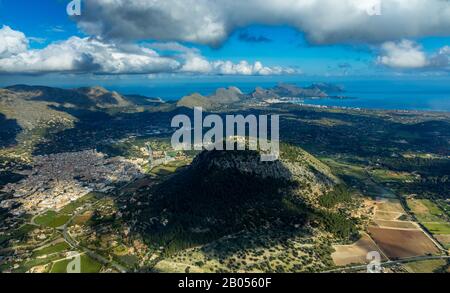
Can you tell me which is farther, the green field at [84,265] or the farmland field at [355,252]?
the farmland field at [355,252]

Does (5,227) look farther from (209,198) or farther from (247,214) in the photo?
(247,214)

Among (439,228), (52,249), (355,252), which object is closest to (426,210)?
(439,228)

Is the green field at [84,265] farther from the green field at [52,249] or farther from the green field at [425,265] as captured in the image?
the green field at [425,265]

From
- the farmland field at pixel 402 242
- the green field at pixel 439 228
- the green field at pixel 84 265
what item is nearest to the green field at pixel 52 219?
the green field at pixel 84 265

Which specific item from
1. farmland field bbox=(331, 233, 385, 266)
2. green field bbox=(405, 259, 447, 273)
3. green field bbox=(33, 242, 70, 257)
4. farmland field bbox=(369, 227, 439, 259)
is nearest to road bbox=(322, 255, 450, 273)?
green field bbox=(405, 259, 447, 273)

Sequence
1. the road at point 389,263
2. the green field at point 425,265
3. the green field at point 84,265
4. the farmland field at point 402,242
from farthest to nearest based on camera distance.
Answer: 1. the farmland field at point 402,242
2. the green field at point 84,265
3. the green field at point 425,265
4. the road at point 389,263

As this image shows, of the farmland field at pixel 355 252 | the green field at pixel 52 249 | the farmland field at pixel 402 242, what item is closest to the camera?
the farmland field at pixel 355 252

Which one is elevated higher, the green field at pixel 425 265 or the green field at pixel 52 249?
the green field at pixel 425 265
